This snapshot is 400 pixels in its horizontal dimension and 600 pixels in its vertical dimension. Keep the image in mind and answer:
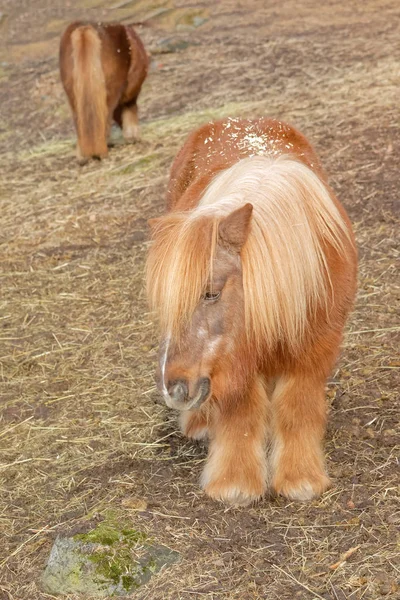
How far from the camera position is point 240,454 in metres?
3.79

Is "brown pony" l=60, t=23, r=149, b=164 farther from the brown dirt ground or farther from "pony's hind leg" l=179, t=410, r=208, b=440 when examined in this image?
"pony's hind leg" l=179, t=410, r=208, b=440

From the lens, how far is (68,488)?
401 cm

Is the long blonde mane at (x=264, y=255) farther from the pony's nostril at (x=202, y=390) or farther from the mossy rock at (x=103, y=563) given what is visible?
the mossy rock at (x=103, y=563)

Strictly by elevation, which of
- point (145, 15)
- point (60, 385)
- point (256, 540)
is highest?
point (256, 540)

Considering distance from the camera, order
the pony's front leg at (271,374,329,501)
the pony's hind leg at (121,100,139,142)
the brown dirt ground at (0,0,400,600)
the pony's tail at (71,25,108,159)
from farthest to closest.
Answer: the pony's hind leg at (121,100,139,142), the pony's tail at (71,25,108,159), the pony's front leg at (271,374,329,501), the brown dirt ground at (0,0,400,600)

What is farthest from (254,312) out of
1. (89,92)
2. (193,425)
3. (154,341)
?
(89,92)

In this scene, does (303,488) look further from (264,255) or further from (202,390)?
(264,255)

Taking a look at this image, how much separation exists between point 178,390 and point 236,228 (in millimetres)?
630

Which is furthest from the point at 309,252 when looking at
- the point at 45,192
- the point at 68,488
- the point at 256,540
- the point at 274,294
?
the point at 45,192

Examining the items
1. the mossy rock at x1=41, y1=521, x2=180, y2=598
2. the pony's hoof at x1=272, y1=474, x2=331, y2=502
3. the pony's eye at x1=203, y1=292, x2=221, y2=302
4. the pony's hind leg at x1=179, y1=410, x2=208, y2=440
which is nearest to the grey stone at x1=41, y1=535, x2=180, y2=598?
the mossy rock at x1=41, y1=521, x2=180, y2=598

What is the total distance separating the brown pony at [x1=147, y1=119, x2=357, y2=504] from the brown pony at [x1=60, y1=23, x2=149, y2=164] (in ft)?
17.0

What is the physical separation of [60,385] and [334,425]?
5.41ft

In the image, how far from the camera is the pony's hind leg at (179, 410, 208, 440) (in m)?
4.11

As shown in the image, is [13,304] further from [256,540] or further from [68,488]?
[256,540]
